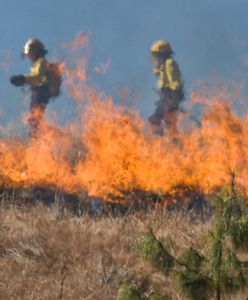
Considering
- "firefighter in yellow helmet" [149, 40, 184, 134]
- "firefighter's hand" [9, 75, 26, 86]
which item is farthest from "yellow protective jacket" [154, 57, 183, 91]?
"firefighter's hand" [9, 75, 26, 86]

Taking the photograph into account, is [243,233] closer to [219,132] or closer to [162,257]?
[162,257]

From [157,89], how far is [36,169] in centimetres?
419

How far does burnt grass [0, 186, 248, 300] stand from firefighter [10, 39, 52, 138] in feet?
15.6

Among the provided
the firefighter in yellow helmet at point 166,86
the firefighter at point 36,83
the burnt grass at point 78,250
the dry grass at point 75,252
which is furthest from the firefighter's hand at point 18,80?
the dry grass at point 75,252

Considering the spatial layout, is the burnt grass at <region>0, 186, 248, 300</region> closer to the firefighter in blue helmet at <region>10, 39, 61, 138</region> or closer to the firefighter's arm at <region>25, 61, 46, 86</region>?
the firefighter in blue helmet at <region>10, 39, 61, 138</region>

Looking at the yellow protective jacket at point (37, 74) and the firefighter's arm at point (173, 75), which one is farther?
the firefighter's arm at point (173, 75)

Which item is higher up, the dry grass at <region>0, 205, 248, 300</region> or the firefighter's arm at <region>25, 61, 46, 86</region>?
the firefighter's arm at <region>25, 61, 46, 86</region>

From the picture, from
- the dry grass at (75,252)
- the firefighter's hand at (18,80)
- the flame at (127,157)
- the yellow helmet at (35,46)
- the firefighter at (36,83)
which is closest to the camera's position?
the dry grass at (75,252)

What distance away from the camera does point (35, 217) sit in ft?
21.1

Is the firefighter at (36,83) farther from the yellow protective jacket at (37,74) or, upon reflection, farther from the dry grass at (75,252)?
the dry grass at (75,252)

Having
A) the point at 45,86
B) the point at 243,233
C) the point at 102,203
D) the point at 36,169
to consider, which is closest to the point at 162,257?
the point at 243,233

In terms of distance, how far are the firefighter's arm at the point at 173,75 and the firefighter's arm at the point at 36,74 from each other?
9.36ft

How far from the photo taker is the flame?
8734 mm

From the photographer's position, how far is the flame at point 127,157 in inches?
344
